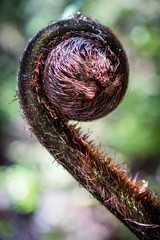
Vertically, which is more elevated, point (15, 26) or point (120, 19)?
point (120, 19)

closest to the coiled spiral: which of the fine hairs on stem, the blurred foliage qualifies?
the fine hairs on stem

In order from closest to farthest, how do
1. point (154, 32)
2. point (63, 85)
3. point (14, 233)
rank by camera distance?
point (63, 85), point (154, 32), point (14, 233)

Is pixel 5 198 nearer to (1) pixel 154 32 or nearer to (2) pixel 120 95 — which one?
(1) pixel 154 32

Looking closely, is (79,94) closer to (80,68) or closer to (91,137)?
(80,68)

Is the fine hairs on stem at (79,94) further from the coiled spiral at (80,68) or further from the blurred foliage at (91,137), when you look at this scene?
the blurred foliage at (91,137)

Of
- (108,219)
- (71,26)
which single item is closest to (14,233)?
(108,219)

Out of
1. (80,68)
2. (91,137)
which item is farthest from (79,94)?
(91,137)

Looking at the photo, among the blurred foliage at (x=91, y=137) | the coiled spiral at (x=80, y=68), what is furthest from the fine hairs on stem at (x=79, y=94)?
the blurred foliage at (x=91, y=137)
